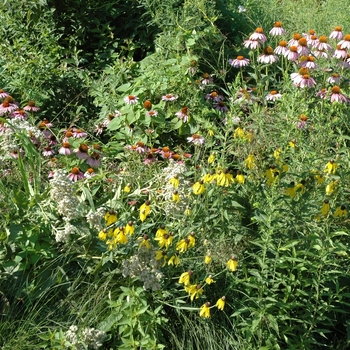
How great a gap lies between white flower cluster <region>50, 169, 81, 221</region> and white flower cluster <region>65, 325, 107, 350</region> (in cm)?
48

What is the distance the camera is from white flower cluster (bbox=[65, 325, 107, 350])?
109 inches

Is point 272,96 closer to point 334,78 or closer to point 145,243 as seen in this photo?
point 334,78

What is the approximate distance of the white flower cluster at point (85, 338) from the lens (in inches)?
109

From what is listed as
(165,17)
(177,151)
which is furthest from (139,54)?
(177,151)

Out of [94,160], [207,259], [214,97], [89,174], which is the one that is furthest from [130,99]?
[207,259]

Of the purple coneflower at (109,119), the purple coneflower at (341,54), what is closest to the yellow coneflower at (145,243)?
the purple coneflower at (109,119)

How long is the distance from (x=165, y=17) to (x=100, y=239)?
2.46 metres

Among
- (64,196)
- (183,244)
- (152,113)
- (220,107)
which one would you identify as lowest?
(220,107)

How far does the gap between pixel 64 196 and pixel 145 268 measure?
475 mm

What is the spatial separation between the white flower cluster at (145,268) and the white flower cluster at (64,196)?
316 millimetres

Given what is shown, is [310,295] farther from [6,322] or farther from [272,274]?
[6,322]

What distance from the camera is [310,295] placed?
292 centimetres

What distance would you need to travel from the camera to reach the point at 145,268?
2.92m

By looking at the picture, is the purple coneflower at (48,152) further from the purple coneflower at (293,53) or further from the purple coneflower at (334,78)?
the purple coneflower at (334,78)
